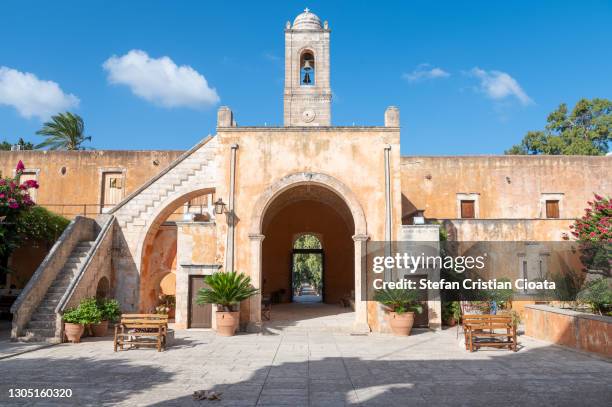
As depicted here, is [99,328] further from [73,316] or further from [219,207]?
[219,207]

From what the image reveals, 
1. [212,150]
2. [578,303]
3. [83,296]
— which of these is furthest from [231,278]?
[578,303]

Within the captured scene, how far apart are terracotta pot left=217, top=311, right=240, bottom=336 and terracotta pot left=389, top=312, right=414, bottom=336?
4.42 m

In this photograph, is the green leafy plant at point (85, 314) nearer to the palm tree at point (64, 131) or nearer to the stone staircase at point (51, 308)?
the stone staircase at point (51, 308)

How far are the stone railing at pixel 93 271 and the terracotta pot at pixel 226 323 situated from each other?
12.5 feet

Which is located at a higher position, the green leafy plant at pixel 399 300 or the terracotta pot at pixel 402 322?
the green leafy plant at pixel 399 300

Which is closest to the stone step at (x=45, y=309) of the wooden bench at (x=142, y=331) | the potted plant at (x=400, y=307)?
the wooden bench at (x=142, y=331)

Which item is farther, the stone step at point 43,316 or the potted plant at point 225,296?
the potted plant at point 225,296

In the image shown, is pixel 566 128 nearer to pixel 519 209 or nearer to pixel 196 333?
pixel 519 209

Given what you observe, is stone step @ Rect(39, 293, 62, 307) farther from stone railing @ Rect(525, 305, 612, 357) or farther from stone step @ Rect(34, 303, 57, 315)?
stone railing @ Rect(525, 305, 612, 357)

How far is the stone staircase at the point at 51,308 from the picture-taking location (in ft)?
38.4

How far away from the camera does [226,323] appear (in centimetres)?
1284

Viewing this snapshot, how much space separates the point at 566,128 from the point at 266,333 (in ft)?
93.5

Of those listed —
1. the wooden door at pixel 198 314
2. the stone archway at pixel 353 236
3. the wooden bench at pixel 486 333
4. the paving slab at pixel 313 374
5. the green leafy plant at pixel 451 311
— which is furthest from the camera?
the green leafy plant at pixel 451 311

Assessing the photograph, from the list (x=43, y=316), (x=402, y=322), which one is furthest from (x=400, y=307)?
(x=43, y=316)
